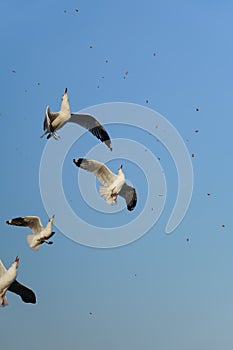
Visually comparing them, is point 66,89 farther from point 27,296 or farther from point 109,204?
point 27,296

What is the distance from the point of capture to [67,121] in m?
7.60

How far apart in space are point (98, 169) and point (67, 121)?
2.82 feet

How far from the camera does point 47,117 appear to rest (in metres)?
7.02

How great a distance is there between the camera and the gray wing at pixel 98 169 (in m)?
7.90

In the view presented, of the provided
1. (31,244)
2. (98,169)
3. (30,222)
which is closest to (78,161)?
(98,169)

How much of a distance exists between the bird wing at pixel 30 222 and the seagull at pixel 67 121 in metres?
1.24

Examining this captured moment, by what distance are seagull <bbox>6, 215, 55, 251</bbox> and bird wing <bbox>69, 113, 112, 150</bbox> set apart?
1.38m

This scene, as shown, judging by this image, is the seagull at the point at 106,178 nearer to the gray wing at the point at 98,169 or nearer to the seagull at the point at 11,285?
the gray wing at the point at 98,169

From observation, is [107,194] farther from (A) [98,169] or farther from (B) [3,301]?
(B) [3,301]

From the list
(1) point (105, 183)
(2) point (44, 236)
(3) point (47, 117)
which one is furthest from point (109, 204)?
(3) point (47, 117)

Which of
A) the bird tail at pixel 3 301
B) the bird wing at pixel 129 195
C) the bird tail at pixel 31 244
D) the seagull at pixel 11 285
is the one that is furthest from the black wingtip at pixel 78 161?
the bird tail at pixel 3 301

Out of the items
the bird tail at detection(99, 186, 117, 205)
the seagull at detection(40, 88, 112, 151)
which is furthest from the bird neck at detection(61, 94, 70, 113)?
the bird tail at detection(99, 186, 117, 205)

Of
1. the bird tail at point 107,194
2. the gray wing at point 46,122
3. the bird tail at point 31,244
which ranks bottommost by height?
the bird tail at point 31,244

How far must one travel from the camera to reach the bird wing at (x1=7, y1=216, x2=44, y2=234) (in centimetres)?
755
